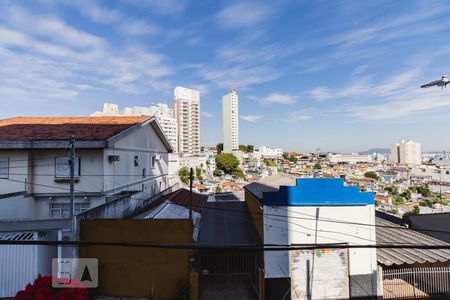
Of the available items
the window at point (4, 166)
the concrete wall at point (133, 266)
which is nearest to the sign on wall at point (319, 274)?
the concrete wall at point (133, 266)

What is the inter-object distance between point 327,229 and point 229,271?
3.32 m

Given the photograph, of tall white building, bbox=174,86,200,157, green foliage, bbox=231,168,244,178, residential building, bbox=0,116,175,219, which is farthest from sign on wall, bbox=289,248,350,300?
tall white building, bbox=174,86,200,157

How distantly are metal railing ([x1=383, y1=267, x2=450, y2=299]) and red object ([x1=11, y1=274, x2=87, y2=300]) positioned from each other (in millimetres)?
8165

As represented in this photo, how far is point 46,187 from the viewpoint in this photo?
10.3 meters

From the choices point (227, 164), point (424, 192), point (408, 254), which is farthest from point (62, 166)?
point (424, 192)

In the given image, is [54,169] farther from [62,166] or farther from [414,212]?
[414,212]

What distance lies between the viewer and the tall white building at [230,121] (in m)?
118

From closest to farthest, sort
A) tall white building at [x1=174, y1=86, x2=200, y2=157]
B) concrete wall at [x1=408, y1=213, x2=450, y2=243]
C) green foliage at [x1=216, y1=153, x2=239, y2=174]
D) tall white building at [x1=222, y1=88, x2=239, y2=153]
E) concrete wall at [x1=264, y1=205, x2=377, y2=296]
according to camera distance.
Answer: concrete wall at [x1=264, y1=205, x2=377, y2=296], concrete wall at [x1=408, y1=213, x2=450, y2=243], green foliage at [x1=216, y1=153, x2=239, y2=174], tall white building at [x1=174, y1=86, x2=200, y2=157], tall white building at [x1=222, y1=88, x2=239, y2=153]

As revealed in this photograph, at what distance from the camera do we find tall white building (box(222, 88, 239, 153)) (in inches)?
4660

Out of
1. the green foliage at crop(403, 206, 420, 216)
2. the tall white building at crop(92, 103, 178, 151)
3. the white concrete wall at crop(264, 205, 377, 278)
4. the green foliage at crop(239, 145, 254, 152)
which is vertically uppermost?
the tall white building at crop(92, 103, 178, 151)

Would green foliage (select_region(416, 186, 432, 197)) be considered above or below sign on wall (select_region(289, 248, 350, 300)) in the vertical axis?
below

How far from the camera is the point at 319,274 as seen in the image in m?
7.87

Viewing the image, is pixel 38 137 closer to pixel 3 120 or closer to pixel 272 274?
pixel 3 120

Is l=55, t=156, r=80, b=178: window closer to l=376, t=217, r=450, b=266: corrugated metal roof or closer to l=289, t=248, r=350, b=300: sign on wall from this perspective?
l=289, t=248, r=350, b=300: sign on wall
